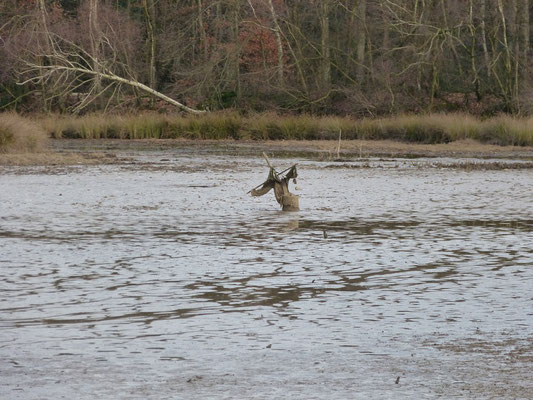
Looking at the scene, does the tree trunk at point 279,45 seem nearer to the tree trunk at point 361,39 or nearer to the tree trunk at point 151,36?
the tree trunk at point 361,39

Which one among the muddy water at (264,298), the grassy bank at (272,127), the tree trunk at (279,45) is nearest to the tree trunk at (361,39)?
the tree trunk at (279,45)

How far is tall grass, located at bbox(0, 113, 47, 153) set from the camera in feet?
98.1

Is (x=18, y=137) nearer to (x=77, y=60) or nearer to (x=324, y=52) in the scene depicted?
(x=77, y=60)

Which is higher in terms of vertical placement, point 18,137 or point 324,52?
point 324,52

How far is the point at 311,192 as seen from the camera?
19.5m

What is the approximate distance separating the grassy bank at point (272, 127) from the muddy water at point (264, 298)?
2000cm

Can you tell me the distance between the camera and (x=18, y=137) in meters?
30.3

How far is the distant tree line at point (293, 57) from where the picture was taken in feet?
141

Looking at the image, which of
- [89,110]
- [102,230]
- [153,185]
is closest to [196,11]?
[89,110]

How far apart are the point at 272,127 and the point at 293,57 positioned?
8362 mm

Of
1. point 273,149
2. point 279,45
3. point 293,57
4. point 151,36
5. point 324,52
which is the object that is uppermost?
point 151,36

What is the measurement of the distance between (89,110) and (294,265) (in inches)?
1509

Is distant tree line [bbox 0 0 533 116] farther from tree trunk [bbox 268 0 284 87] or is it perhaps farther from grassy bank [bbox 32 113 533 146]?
grassy bank [bbox 32 113 533 146]

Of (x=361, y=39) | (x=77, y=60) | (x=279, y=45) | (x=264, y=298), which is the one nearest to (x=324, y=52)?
(x=361, y=39)
